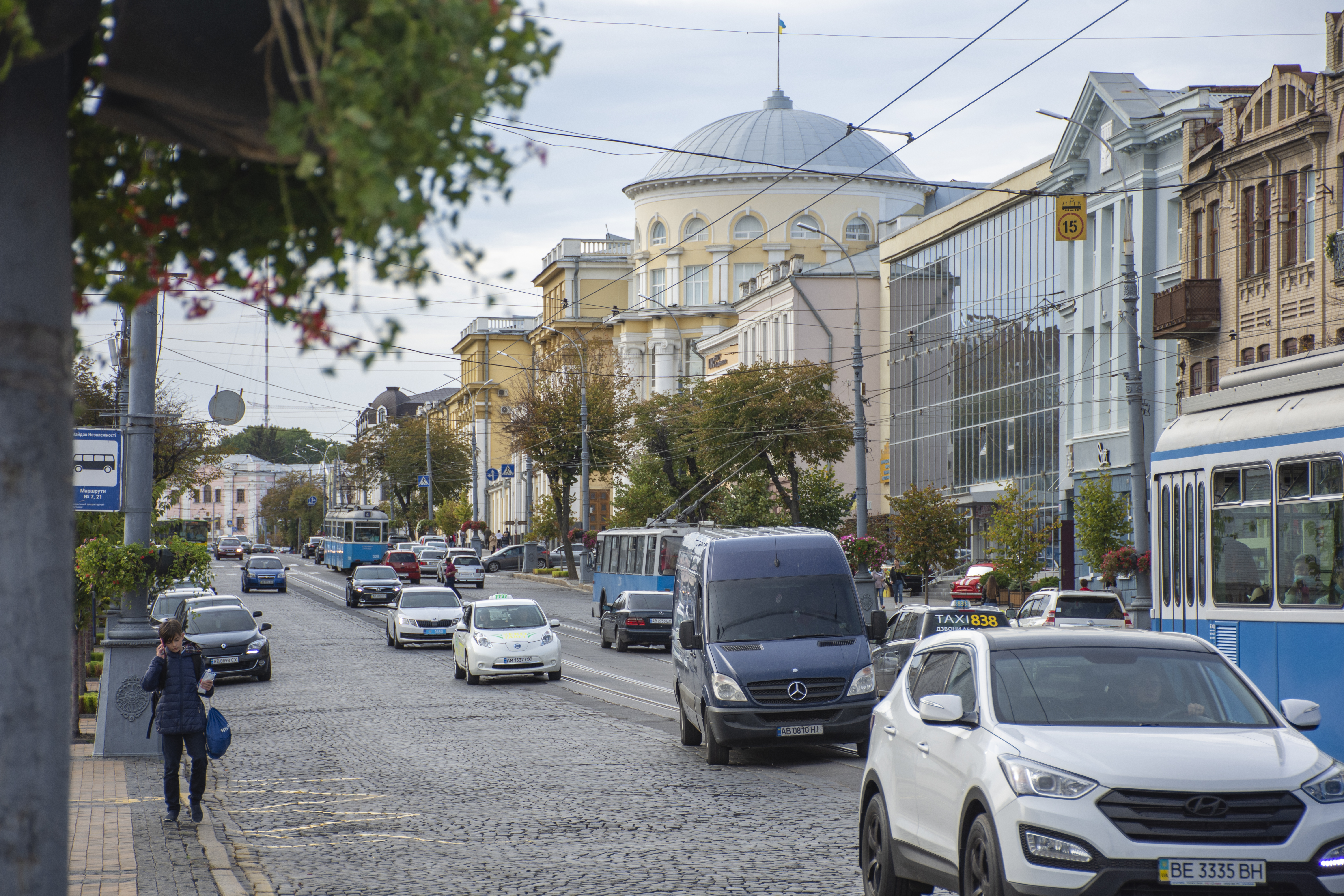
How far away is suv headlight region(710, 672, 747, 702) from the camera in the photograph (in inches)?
682

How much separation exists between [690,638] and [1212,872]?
438 inches

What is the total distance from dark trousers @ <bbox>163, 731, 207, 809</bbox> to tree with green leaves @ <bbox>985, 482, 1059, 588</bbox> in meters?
33.4

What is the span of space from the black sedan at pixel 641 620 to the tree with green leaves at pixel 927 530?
886 cm

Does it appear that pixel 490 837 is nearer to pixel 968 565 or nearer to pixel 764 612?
pixel 764 612

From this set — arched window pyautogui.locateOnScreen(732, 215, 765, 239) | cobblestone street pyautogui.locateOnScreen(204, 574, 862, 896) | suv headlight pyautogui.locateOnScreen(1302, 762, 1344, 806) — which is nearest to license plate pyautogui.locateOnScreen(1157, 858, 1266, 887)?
suv headlight pyautogui.locateOnScreen(1302, 762, 1344, 806)

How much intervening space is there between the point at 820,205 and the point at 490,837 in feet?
295

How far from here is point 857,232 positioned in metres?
101

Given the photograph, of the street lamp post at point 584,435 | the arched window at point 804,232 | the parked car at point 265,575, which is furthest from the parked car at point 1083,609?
the arched window at point 804,232

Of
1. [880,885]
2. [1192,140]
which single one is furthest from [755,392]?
[880,885]

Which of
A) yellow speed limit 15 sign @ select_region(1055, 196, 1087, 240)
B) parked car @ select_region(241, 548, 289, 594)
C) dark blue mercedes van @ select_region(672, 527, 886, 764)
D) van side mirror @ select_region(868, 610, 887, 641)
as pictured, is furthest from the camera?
parked car @ select_region(241, 548, 289, 594)

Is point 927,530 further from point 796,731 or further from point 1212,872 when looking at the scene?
point 1212,872

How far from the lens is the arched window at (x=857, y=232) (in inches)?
3971

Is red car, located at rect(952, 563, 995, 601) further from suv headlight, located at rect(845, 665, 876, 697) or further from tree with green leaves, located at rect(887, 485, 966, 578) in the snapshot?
suv headlight, located at rect(845, 665, 876, 697)

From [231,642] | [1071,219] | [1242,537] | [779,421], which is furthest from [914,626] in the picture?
[779,421]
